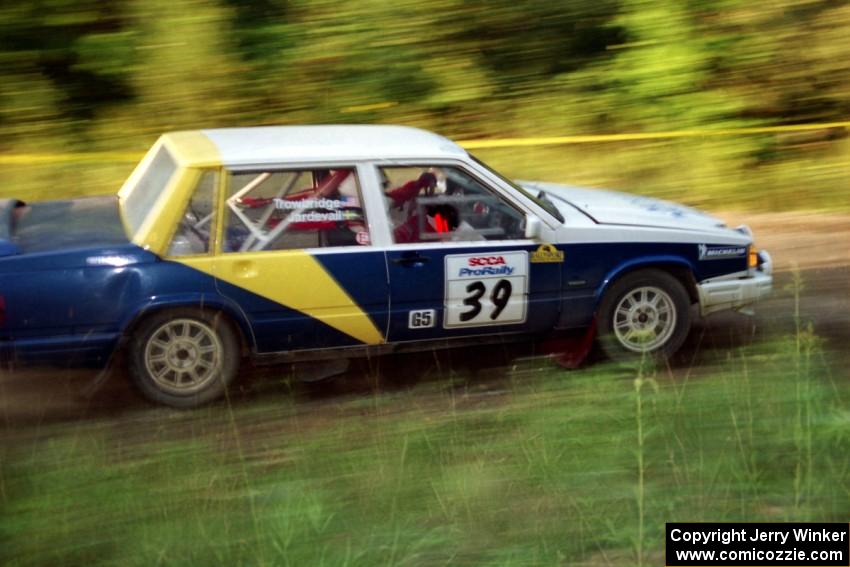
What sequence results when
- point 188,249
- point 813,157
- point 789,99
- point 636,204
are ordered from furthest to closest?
point 789,99 < point 813,157 < point 636,204 < point 188,249

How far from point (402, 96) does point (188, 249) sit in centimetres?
671

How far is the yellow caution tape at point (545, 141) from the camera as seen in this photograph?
35.4 feet

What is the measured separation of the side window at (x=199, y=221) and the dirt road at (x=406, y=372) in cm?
94

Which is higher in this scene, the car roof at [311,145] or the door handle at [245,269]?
the car roof at [311,145]

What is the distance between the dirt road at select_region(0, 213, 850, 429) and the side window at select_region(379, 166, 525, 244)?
924 mm

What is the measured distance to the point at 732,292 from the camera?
6.74 m

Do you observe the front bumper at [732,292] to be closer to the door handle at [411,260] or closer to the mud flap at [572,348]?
the mud flap at [572,348]

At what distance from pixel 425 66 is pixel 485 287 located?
6586mm

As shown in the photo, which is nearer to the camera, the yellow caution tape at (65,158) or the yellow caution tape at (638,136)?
the yellow caution tape at (65,158)

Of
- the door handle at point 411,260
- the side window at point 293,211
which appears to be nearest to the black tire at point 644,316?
the door handle at point 411,260

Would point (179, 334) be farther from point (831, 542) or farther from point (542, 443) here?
point (831, 542)

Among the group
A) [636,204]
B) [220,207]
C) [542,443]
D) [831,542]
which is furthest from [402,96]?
[831,542]

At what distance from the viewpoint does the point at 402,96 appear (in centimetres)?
1235

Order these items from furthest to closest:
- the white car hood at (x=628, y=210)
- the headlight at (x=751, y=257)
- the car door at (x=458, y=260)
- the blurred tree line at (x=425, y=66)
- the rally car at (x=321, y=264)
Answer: the blurred tree line at (x=425, y=66) → the headlight at (x=751, y=257) → the white car hood at (x=628, y=210) → the car door at (x=458, y=260) → the rally car at (x=321, y=264)
